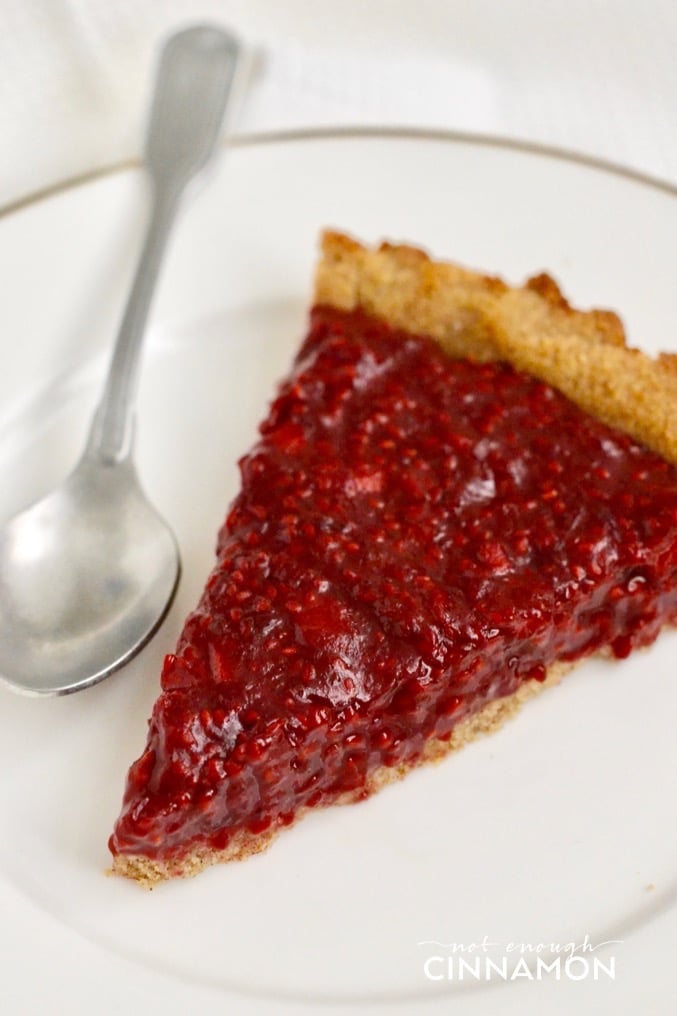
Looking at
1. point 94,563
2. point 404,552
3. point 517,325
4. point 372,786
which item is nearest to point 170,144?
point 517,325

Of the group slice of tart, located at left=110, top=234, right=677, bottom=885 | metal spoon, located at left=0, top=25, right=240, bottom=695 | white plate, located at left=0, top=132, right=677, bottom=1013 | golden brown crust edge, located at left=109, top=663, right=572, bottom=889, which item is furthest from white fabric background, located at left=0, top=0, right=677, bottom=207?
golden brown crust edge, located at left=109, top=663, right=572, bottom=889

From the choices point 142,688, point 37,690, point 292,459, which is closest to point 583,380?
point 292,459

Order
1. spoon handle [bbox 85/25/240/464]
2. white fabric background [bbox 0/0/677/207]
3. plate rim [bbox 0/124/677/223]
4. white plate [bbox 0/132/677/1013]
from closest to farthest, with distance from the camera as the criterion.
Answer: white plate [bbox 0/132/677/1013], spoon handle [bbox 85/25/240/464], plate rim [bbox 0/124/677/223], white fabric background [bbox 0/0/677/207]

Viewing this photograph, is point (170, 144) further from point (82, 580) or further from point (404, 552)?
point (404, 552)

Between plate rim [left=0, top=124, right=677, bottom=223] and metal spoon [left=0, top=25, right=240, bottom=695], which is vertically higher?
plate rim [left=0, top=124, right=677, bottom=223]

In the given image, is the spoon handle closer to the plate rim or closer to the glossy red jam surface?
the plate rim

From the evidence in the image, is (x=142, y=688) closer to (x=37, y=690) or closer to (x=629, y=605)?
(x=37, y=690)

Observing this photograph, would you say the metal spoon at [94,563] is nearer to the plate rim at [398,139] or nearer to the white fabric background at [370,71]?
the plate rim at [398,139]
